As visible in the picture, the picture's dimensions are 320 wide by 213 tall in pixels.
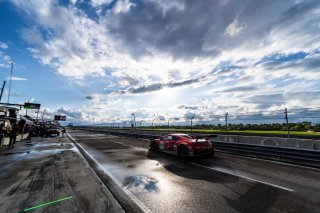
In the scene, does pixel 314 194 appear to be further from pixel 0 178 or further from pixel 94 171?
pixel 0 178

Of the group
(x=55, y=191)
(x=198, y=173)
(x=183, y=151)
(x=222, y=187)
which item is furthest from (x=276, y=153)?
(x=55, y=191)

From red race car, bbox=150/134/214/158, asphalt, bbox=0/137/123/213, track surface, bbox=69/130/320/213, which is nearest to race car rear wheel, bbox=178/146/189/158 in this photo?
red race car, bbox=150/134/214/158

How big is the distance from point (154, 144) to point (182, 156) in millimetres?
3078

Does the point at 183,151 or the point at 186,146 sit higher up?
the point at 186,146

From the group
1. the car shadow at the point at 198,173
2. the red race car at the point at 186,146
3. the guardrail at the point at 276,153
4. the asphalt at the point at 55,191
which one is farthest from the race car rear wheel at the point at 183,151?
the asphalt at the point at 55,191

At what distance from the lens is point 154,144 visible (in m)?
12.6

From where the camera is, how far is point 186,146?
964 centimetres

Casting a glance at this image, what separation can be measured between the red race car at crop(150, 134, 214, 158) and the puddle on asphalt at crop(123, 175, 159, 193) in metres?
3.50

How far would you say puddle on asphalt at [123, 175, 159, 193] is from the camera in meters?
5.28

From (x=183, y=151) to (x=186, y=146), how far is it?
1.15 ft

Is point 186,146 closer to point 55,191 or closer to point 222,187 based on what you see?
point 222,187

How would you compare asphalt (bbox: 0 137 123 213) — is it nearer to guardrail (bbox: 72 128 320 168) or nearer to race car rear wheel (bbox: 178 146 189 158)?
race car rear wheel (bbox: 178 146 189 158)

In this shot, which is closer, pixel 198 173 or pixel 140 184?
pixel 140 184

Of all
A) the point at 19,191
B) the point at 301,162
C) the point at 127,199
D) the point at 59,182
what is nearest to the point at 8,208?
the point at 19,191
